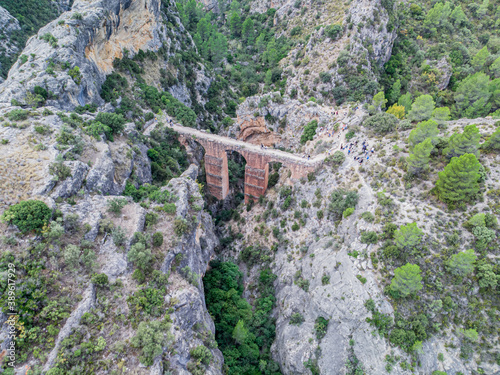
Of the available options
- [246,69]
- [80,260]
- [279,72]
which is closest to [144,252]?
[80,260]

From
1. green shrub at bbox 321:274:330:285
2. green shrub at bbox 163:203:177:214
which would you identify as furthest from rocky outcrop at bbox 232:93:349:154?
green shrub at bbox 163:203:177:214

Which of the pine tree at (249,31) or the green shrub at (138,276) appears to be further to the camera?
the pine tree at (249,31)

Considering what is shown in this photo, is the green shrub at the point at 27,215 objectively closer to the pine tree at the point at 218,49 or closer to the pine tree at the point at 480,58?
the pine tree at the point at 218,49

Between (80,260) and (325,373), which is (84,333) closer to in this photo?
(80,260)

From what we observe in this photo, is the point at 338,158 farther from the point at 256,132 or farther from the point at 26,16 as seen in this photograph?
the point at 26,16

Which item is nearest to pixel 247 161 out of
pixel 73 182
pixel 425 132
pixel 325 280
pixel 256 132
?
pixel 256 132

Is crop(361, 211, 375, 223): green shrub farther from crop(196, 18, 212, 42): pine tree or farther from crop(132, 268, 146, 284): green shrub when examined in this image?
crop(196, 18, 212, 42): pine tree

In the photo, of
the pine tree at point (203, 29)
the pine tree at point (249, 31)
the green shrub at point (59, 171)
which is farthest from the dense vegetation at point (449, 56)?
the green shrub at point (59, 171)
